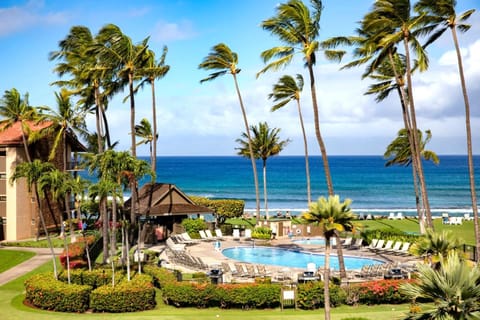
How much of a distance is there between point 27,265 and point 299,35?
1930 centimetres

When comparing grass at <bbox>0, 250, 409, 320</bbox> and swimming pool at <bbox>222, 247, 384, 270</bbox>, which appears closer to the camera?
grass at <bbox>0, 250, 409, 320</bbox>

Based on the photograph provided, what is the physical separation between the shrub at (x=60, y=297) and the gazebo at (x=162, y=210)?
46.6 feet

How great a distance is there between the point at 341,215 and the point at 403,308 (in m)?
7.20

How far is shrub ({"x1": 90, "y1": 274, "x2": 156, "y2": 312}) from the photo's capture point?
20.5 meters

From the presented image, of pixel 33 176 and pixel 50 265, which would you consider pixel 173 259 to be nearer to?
pixel 50 265

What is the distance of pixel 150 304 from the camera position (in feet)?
68.9

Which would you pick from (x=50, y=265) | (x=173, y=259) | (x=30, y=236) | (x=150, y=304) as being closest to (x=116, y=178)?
(x=150, y=304)

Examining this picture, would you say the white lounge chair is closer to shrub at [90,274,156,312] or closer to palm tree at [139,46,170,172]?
palm tree at [139,46,170,172]

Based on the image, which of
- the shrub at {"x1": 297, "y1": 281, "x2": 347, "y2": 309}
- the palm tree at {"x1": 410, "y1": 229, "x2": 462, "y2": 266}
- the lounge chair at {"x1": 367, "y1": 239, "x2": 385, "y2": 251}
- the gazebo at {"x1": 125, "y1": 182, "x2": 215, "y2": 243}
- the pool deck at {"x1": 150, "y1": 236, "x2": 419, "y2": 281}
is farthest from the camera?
the gazebo at {"x1": 125, "y1": 182, "x2": 215, "y2": 243}

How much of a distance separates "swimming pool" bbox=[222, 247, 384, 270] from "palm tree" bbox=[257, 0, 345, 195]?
7.83m

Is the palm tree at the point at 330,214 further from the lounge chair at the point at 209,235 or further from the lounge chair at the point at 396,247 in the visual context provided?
the lounge chair at the point at 209,235

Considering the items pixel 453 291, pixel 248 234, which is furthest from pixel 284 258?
pixel 453 291

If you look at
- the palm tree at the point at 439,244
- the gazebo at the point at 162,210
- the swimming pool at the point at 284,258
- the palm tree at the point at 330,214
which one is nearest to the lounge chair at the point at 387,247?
the swimming pool at the point at 284,258

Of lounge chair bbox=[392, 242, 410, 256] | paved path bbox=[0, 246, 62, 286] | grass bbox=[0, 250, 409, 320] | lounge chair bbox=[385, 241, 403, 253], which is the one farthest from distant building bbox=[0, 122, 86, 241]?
lounge chair bbox=[392, 242, 410, 256]
